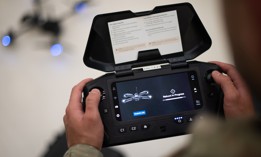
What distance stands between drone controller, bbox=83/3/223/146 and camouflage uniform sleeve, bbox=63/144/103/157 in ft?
0.33

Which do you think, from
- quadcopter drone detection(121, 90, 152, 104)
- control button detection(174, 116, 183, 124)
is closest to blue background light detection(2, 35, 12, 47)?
quadcopter drone detection(121, 90, 152, 104)

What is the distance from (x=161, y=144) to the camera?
149cm

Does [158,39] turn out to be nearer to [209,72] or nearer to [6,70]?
[209,72]

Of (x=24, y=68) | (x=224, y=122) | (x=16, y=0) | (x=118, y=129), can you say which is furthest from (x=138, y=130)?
(x=16, y=0)

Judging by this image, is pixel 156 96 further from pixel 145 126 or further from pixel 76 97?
pixel 76 97

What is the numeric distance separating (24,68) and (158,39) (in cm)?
98

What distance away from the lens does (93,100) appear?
888mm

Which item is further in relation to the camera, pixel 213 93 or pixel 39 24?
pixel 39 24

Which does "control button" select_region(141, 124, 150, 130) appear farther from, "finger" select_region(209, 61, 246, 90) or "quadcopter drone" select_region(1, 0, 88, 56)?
"quadcopter drone" select_region(1, 0, 88, 56)

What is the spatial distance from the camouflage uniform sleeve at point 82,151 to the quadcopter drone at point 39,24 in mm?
1048

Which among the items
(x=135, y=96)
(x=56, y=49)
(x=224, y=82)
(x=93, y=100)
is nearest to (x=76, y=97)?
(x=93, y=100)

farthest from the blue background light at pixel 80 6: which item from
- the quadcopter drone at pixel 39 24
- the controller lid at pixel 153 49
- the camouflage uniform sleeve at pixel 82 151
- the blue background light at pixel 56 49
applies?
the camouflage uniform sleeve at pixel 82 151

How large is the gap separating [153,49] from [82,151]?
330 millimetres

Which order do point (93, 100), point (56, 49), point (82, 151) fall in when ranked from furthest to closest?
1. point (56, 49)
2. point (93, 100)
3. point (82, 151)
